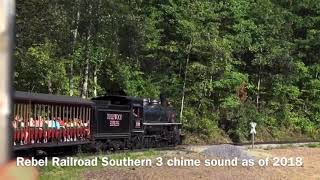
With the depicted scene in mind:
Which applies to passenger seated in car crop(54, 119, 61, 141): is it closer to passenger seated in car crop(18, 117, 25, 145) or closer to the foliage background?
passenger seated in car crop(18, 117, 25, 145)

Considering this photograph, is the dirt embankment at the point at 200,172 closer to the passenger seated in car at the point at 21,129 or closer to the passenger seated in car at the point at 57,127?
the passenger seated in car at the point at 21,129

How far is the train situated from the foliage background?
16.7 ft

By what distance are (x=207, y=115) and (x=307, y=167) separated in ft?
60.8

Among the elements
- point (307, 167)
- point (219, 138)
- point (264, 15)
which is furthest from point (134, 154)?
point (264, 15)

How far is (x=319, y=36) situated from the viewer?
4747cm

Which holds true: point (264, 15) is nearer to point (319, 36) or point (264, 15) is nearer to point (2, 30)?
point (319, 36)

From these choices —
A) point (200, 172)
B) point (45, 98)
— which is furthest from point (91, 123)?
point (200, 172)

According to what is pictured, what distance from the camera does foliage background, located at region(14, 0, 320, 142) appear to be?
3077cm

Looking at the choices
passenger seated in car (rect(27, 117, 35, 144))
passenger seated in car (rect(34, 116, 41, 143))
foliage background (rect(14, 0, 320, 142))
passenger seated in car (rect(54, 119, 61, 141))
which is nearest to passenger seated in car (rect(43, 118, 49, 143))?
passenger seated in car (rect(34, 116, 41, 143))

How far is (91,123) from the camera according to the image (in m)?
20.7

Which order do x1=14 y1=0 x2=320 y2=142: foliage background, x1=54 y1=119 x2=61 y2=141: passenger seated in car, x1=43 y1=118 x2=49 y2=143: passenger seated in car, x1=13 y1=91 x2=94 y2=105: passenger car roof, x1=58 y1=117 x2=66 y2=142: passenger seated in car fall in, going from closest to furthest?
x1=13 y1=91 x2=94 y2=105: passenger car roof → x1=43 y1=118 x2=49 y2=143: passenger seated in car → x1=54 y1=119 x2=61 y2=141: passenger seated in car → x1=58 y1=117 x2=66 y2=142: passenger seated in car → x1=14 y1=0 x2=320 y2=142: foliage background

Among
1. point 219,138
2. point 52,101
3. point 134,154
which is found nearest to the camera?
point 52,101

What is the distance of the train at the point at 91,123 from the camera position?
1576 centimetres

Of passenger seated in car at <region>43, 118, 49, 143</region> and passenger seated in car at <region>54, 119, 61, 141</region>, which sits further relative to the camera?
passenger seated in car at <region>54, 119, 61, 141</region>
